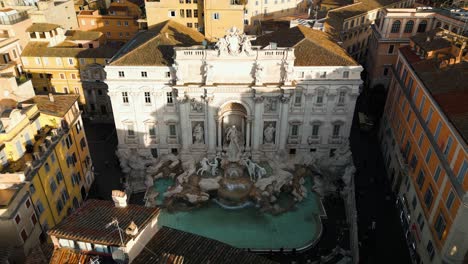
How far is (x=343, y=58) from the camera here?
48656 millimetres

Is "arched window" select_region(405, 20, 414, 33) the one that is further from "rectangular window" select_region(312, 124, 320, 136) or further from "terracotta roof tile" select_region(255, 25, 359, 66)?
"rectangular window" select_region(312, 124, 320, 136)

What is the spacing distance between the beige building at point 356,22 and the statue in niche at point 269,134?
91.4 feet

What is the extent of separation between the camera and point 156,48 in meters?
50.0

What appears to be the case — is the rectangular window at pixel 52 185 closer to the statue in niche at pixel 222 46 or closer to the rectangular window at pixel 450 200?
the statue in niche at pixel 222 46

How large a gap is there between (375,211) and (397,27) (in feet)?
114

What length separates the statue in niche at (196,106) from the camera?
161 feet

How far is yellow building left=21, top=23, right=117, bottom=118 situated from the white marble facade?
1593 centimetres

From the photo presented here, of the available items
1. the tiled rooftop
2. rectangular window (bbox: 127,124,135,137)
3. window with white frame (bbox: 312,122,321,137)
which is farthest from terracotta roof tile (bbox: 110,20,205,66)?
the tiled rooftop

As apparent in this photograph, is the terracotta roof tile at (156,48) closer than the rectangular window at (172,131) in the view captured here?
Yes

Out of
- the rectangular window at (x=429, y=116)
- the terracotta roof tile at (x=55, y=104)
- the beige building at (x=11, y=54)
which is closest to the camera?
the rectangular window at (x=429, y=116)

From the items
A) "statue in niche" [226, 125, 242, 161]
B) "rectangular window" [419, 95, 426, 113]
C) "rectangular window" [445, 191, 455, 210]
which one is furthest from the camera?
"statue in niche" [226, 125, 242, 161]

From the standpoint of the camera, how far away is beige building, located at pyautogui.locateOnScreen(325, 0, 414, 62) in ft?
244

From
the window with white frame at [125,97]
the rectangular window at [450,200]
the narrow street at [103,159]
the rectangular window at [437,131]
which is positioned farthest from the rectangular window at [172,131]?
the rectangular window at [450,200]

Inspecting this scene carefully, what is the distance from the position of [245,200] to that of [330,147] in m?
14.7
